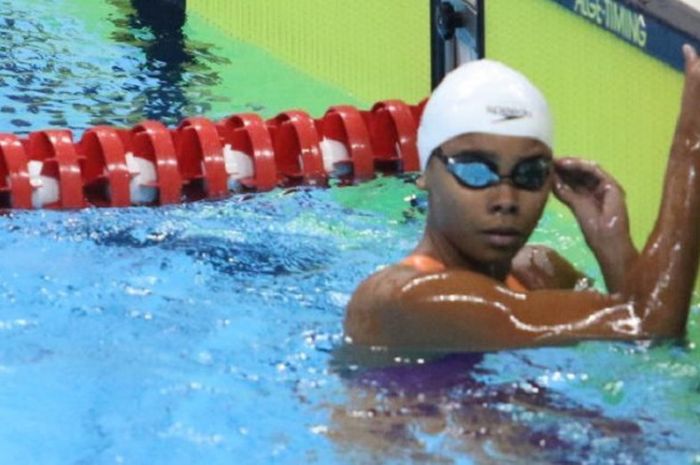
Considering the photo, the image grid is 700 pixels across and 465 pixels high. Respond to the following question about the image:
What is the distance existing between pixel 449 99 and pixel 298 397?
0.67 metres

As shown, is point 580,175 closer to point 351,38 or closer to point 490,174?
point 490,174

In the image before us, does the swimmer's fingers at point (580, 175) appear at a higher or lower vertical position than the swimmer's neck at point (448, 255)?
higher

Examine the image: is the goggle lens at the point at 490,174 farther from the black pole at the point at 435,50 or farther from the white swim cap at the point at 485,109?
the black pole at the point at 435,50

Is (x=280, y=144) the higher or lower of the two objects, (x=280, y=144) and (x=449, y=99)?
the lower

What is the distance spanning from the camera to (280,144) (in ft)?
17.7

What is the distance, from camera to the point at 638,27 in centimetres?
420

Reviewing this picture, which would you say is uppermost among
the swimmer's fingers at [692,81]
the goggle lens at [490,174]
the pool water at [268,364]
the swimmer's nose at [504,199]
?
the swimmer's fingers at [692,81]

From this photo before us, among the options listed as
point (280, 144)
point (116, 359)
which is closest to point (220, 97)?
point (280, 144)

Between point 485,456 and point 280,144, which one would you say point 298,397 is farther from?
point 280,144

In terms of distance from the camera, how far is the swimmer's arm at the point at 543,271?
344 centimetres

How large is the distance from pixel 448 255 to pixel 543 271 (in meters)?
0.36

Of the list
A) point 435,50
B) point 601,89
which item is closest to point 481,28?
point 435,50

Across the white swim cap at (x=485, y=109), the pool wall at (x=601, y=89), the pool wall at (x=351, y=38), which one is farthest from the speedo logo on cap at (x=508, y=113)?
the pool wall at (x=351, y=38)

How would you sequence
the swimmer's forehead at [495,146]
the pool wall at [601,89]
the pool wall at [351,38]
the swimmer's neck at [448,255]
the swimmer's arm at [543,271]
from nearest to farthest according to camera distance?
the swimmer's forehead at [495,146], the swimmer's neck at [448,255], the swimmer's arm at [543,271], the pool wall at [601,89], the pool wall at [351,38]
